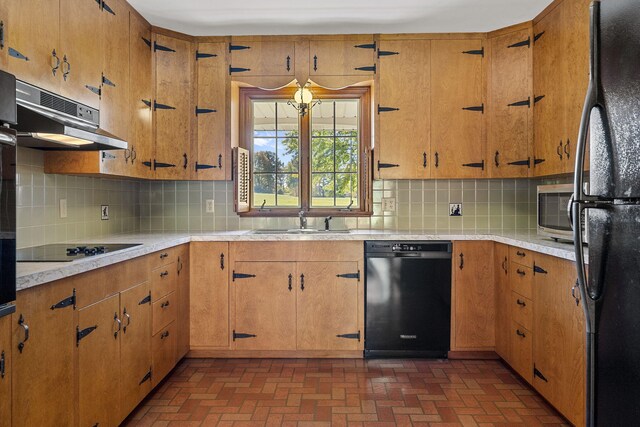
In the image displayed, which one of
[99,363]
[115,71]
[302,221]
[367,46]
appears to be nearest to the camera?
[99,363]

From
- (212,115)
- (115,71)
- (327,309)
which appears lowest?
(327,309)

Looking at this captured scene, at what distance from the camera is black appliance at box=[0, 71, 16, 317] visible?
1224 millimetres

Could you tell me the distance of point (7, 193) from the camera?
4.13 feet

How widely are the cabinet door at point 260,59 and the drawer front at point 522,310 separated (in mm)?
2293

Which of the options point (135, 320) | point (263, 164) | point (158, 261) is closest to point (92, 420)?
point (135, 320)

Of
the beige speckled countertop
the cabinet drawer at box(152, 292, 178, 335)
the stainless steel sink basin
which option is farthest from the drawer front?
the cabinet drawer at box(152, 292, 178, 335)

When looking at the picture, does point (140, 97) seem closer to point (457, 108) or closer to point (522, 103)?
point (457, 108)

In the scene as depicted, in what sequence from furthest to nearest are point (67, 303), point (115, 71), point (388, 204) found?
point (388, 204), point (115, 71), point (67, 303)

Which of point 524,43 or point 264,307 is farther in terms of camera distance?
point 524,43

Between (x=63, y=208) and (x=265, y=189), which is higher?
(x=265, y=189)

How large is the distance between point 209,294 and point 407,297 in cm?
143

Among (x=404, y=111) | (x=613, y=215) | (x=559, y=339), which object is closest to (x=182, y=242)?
(x=404, y=111)

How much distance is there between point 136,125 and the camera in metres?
2.99

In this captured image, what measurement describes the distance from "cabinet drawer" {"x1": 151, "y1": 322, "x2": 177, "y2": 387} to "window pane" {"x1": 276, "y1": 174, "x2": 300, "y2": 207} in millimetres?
1394
